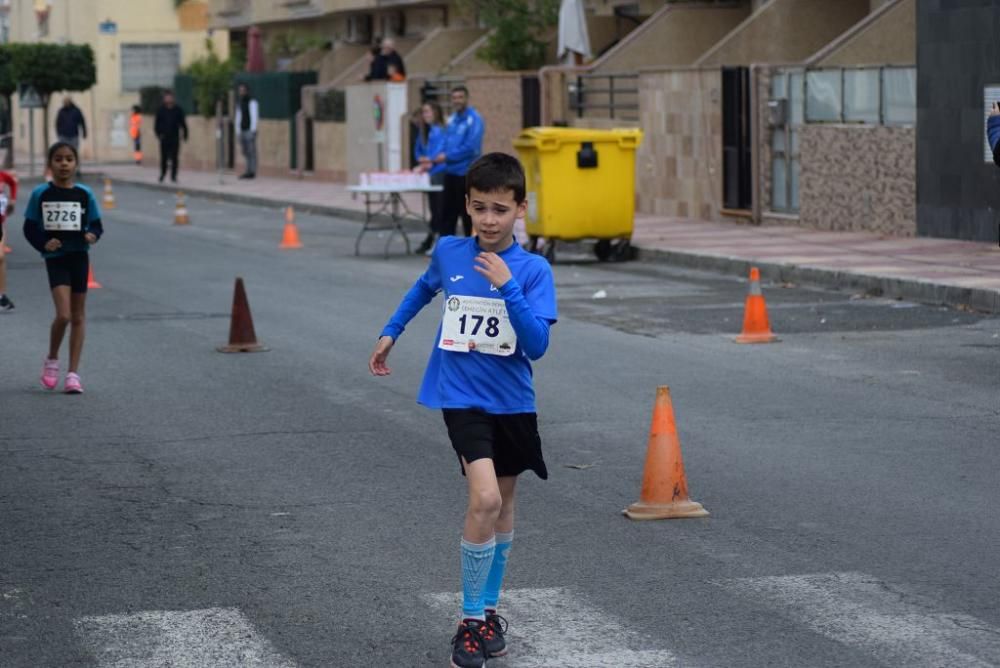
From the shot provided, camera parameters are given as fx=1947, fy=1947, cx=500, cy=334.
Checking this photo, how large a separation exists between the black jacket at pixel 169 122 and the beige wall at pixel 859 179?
76.2 feet

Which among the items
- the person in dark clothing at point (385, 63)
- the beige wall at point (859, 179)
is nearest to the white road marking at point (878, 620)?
the beige wall at point (859, 179)

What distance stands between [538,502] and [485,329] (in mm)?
2648

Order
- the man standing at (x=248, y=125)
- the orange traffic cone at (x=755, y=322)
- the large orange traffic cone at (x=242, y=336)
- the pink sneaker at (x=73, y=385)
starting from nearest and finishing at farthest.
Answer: the pink sneaker at (x=73, y=385)
the large orange traffic cone at (x=242, y=336)
the orange traffic cone at (x=755, y=322)
the man standing at (x=248, y=125)

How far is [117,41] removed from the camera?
68.9 metres

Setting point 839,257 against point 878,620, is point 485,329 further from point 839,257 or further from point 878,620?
point 839,257

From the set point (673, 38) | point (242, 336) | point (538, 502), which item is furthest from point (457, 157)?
point (538, 502)

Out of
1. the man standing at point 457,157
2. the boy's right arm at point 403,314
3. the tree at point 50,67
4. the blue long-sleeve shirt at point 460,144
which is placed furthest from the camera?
the tree at point 50,67

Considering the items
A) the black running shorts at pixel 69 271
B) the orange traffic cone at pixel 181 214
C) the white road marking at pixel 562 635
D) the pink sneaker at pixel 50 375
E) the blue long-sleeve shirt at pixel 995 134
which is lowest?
the white road marking at pixel 562 635

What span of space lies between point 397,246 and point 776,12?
7.36m

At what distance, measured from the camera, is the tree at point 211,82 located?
182ft

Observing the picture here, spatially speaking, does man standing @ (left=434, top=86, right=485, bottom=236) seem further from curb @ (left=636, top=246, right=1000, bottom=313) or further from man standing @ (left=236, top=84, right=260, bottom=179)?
man standing @ (left=236, top=84, right=260, bottom=179)

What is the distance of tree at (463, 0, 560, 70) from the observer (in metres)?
38.1

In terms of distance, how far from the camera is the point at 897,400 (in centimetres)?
1141

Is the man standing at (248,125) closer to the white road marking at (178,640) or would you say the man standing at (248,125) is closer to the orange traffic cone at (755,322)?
the orange traffic cone at (755,322)
